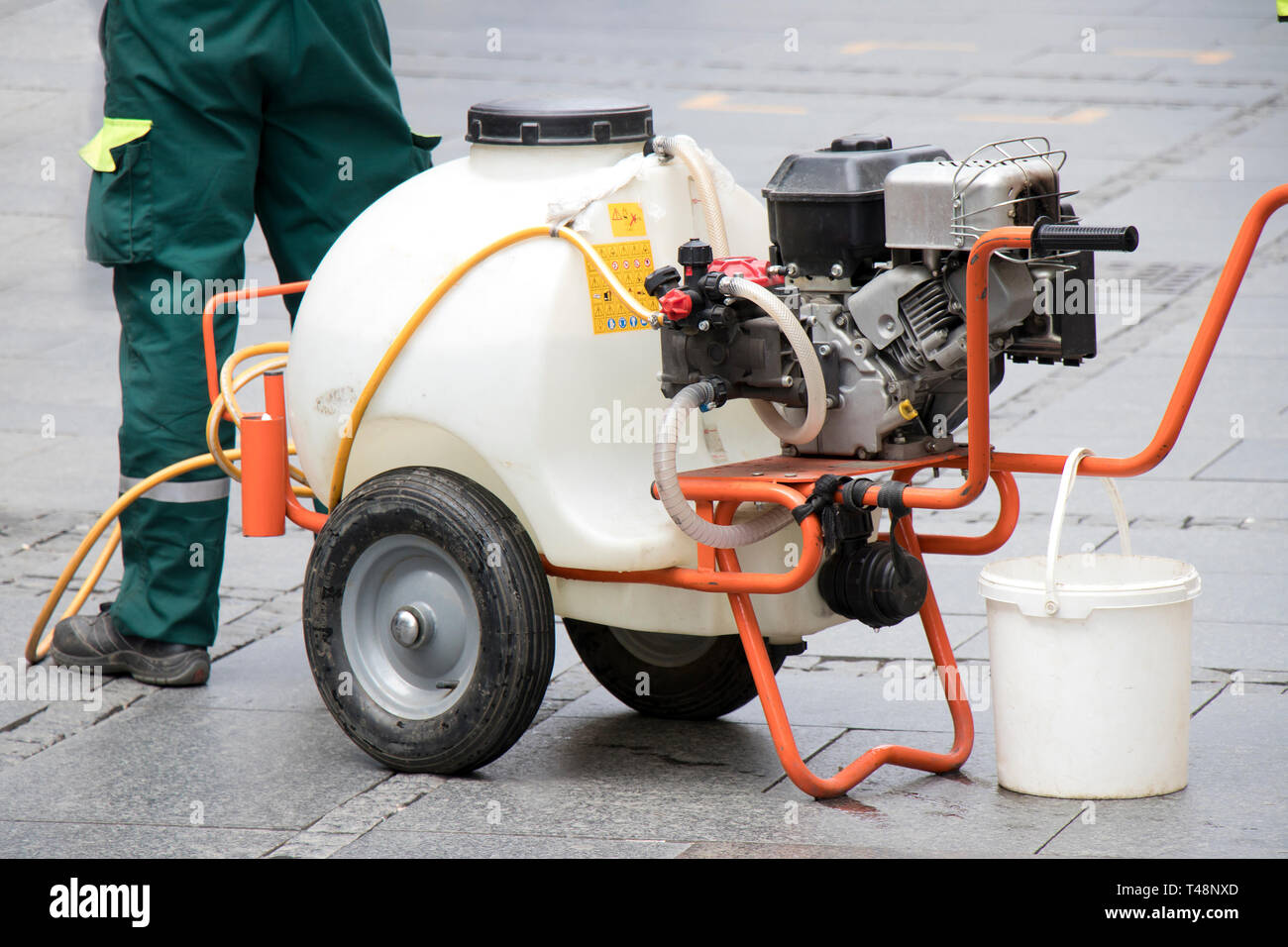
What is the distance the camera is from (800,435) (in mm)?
3684

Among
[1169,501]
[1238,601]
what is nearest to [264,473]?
[1238,601]

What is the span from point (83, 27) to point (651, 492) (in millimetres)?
10829

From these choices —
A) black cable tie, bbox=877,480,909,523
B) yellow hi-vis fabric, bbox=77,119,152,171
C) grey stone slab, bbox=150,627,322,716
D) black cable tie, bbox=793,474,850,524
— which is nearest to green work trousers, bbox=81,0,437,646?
yellow hi-vis fabric, bbox=77,119,152,171

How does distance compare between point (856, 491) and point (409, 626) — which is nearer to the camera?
point (856, 491)

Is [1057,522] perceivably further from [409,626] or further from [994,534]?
[409,626]

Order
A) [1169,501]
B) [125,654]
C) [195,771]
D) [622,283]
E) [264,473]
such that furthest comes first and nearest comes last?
1. [1169,501]
2. [125,654]
3. [264,473]
4. [195,771]
5. [622,283]

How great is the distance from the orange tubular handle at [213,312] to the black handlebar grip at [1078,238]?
180 centimetres

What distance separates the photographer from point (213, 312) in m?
4.33

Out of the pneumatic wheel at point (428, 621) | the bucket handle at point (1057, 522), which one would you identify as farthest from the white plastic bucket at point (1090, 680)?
the pneumatic wheel at point (428, 621)

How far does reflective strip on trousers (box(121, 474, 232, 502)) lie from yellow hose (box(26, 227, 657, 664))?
0.12 feet

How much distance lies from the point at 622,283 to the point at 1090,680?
3.84 feet

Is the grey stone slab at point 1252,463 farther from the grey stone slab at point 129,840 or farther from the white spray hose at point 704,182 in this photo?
the grey stone slab at point 129,840

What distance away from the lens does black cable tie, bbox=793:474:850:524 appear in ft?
11.5

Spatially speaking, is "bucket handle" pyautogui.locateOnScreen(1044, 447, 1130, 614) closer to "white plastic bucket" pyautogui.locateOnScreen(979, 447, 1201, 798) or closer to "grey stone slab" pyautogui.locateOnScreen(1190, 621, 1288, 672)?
"white plastic bucket" pyautogui.locateOnScreen(979, 447, 1201, 798)
